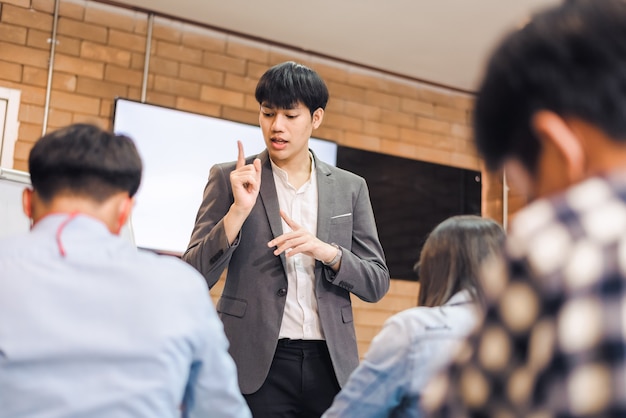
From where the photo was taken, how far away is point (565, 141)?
23.9 inches

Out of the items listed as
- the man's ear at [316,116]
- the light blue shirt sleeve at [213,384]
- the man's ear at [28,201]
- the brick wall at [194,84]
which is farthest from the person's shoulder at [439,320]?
the brick wall at [194,84]

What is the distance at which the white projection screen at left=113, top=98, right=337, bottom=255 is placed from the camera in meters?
4.14

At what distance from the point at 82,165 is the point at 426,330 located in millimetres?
728

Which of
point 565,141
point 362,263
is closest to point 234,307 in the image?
point 362,263

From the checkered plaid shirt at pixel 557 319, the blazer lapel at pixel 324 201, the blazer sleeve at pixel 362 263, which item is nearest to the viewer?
the checkered plaid shirt at pixel 557 319

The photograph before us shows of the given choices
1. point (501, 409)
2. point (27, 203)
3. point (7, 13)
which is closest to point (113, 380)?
point (27, 203)

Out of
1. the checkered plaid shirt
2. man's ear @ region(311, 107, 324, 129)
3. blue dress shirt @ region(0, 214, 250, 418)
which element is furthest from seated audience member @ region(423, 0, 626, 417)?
man's ear @ region(311, 107, 324, 129)

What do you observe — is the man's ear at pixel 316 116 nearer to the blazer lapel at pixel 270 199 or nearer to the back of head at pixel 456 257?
the blazer lapel at pixel 270 199

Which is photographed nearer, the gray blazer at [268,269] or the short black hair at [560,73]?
the short black hair at [560,73]

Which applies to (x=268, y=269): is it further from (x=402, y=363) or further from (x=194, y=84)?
(x=194, y=84)

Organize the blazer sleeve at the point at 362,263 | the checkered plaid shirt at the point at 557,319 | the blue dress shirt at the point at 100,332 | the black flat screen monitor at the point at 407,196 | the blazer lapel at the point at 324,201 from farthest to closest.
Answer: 1. the black flat screen monitor at the point at 407,196
2. the blazer lapel at the point at 324,201
3. the blazer sleeve at the point at 362,263
4. the blue dress shirt at the point at 100,332
5. the checkered plaid shirt at the point at 557,319

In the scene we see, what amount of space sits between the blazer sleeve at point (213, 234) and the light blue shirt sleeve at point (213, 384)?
858mm

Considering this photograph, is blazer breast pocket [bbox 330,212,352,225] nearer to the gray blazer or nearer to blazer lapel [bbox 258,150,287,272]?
the gray blazer

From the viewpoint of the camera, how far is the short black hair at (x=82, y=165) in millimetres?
1347
